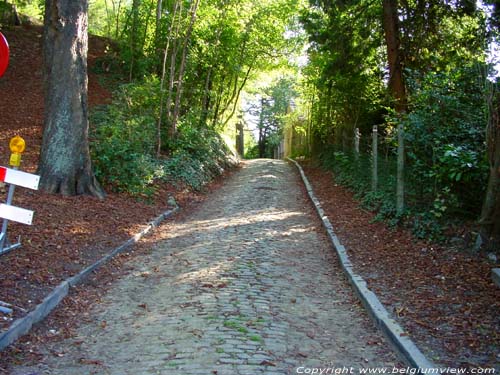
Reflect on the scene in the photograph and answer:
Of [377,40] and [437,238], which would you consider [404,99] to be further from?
[437,238]

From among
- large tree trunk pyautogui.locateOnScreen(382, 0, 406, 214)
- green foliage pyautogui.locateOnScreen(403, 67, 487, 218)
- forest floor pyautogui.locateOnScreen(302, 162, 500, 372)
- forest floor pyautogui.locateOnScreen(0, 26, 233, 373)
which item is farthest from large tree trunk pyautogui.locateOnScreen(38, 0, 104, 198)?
large tree trunk pyautogui.locateOnScreen(382, 0, 406, 214)

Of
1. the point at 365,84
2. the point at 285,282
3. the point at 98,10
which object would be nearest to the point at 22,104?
the point at 365,84

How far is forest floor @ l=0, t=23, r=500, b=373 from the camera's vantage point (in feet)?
17.4

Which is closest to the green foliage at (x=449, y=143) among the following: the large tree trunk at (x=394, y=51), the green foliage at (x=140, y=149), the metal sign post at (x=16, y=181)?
the large tree trunk at (x=394, y=51)

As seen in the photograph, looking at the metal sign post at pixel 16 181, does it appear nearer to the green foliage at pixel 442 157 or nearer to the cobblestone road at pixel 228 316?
the cobblestone road at pixel 228 316

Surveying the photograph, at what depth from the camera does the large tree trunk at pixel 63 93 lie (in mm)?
10719

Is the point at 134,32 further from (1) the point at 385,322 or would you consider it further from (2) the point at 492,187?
(1) the point at 385,322

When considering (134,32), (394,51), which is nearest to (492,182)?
(394,51)

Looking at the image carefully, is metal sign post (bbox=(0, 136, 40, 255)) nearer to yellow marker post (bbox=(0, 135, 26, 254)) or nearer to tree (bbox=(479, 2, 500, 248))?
yellow marker post (bbox=(0, 135, 26, 254))

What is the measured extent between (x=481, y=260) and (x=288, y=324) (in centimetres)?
341

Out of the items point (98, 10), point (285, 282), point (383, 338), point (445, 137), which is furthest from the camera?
point (98, 10)

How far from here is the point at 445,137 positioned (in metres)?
9.45

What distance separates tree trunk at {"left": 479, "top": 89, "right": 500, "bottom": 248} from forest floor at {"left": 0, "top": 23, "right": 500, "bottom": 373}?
0.41 metres

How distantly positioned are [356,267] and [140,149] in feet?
28.2
